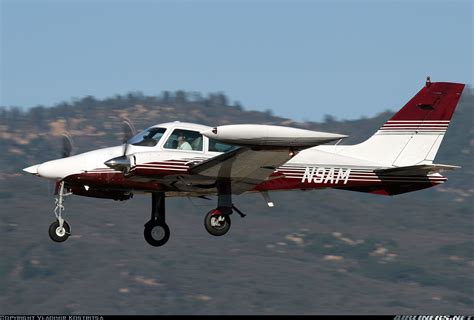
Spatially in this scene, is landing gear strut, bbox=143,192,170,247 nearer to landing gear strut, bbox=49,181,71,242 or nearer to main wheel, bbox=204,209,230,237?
main wheel, bbox=204,209,230,237

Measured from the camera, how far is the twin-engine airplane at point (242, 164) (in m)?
25.2

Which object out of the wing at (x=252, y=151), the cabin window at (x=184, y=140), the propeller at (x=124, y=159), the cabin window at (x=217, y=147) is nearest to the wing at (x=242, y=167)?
the wing at (x=252, y=151)

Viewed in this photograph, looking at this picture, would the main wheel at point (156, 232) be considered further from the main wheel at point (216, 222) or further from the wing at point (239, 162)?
the main wheel at point (216, 222)

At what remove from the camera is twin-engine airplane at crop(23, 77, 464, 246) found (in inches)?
994

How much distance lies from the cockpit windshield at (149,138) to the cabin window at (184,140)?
276 millimetres

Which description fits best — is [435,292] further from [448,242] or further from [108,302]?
[108,302]

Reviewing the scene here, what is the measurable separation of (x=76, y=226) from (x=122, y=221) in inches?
402

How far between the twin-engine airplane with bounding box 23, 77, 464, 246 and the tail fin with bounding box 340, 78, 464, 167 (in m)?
0.03

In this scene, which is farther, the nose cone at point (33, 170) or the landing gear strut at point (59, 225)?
the landing gear strut at point (59, 225)

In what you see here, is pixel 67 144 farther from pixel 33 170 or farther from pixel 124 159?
pixel 124 159

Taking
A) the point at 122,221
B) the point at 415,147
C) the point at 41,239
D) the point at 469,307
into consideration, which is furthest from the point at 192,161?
the point at 122,221

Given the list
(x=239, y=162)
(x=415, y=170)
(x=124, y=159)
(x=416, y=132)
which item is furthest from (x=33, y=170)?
(x=416, y=132)

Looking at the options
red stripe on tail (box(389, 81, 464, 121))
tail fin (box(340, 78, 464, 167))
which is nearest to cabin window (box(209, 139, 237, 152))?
tail fin (box(340, 78, 464, 167))

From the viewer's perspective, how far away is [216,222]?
86.2 feet
